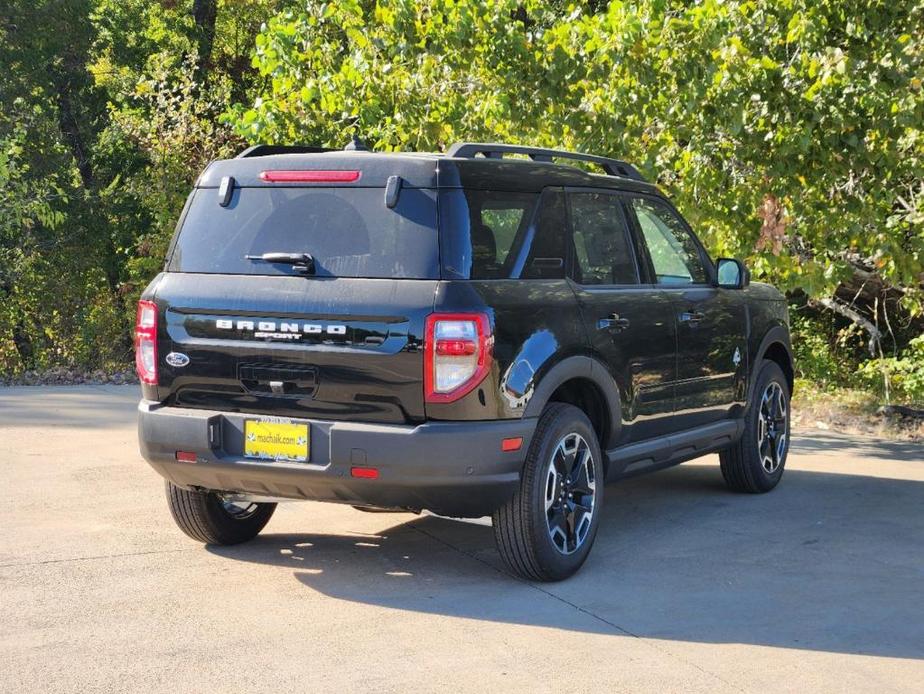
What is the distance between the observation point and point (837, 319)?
19.2 meters

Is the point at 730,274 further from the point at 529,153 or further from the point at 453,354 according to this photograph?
the point at 453,354

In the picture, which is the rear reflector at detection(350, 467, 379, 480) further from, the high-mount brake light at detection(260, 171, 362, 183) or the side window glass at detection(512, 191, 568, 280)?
the high-mount brake light at detection(260, 171, 362, 183)

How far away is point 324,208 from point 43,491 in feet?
11.4

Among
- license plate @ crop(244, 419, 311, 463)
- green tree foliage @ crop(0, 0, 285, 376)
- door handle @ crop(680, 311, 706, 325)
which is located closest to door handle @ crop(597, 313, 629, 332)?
door handle @ crop(680, 311, 706, 325)

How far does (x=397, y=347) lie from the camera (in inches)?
229

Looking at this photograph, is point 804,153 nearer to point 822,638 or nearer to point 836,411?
point 836,411

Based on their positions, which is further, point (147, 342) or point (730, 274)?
point (730, 274)

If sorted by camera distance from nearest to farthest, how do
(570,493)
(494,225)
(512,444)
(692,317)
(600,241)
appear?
(512,444) < (494,225) < (570,493) < (600,241) < (692,317)

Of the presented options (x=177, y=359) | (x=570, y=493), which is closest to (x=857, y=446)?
(x=570, y=493)

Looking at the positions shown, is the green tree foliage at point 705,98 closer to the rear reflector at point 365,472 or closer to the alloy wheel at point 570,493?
the alloy wheel at point 570,493

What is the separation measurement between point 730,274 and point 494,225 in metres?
2.44

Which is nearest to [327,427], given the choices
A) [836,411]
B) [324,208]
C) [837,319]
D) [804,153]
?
[324,208]

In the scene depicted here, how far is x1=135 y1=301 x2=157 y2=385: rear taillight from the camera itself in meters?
6.38

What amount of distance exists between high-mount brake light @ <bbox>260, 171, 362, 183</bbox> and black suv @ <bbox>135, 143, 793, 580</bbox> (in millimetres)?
10
